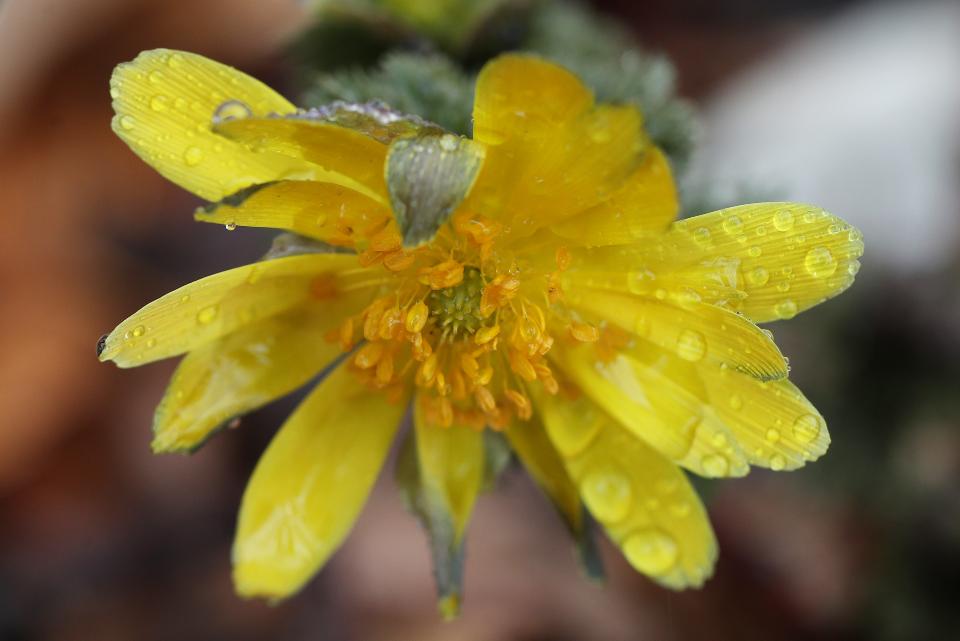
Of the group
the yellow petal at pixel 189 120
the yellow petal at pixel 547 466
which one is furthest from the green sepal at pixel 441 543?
the yellow petal at pixel 189 120

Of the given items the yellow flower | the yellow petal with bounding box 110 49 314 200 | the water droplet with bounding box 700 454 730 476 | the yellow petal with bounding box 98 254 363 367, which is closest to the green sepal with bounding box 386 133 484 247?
the yellow flower

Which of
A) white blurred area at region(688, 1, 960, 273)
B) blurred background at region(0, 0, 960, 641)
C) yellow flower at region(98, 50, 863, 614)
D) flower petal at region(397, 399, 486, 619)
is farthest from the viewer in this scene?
white blurred area at region(688, 1, 960, 273)

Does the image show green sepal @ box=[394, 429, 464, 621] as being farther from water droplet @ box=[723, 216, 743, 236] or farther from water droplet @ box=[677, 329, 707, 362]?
water droplet @ box=[723, 216, 743, 236]

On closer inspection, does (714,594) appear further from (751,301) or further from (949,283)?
(751,301)

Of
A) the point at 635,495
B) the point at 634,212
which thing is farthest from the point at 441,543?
the point at 634,212

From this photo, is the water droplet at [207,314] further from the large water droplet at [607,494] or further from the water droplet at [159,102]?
the large water droplet at [607,494]

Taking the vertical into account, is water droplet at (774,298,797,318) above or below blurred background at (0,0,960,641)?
above
